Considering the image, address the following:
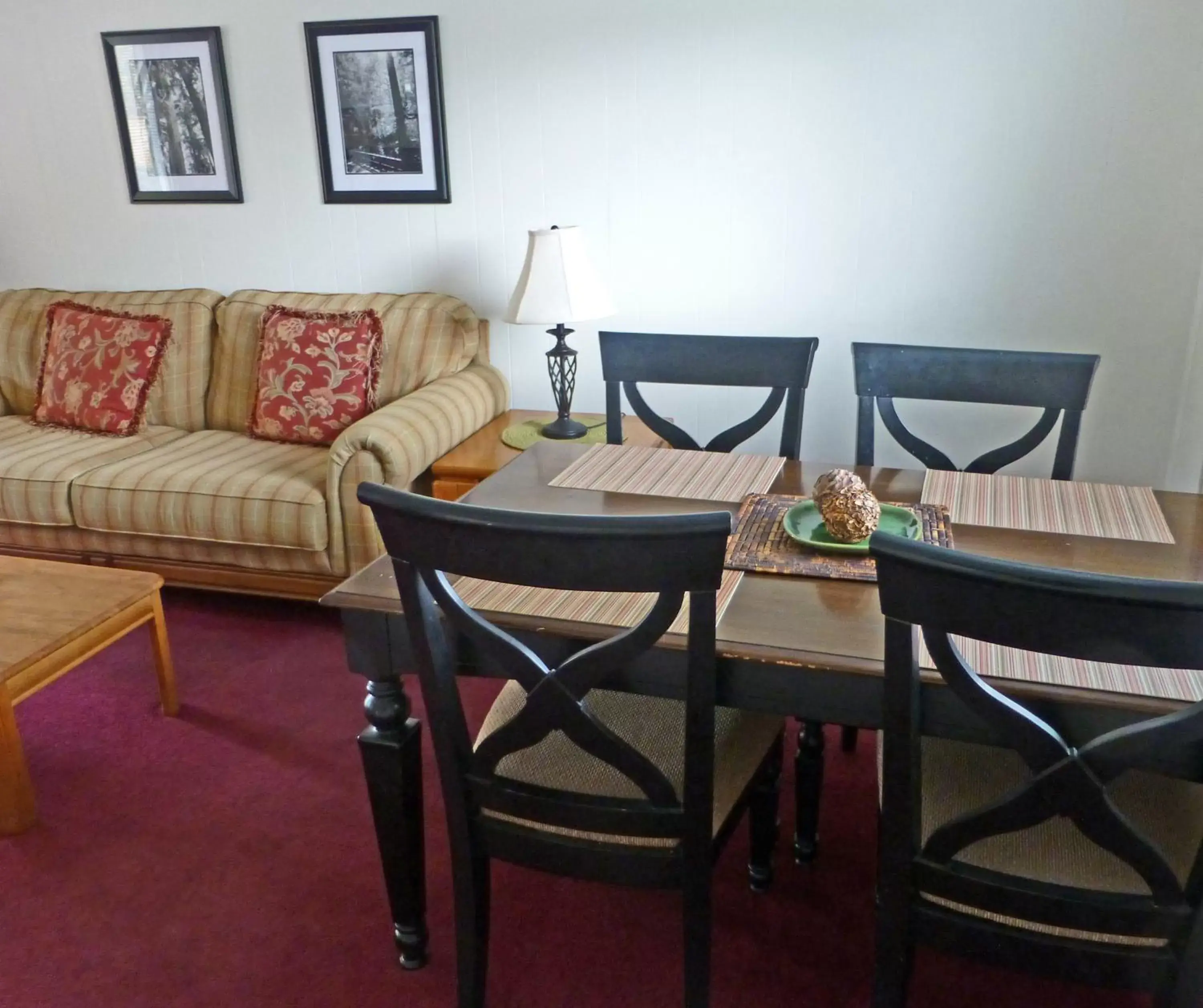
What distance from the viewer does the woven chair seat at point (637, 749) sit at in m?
1.43

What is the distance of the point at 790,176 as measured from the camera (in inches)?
115

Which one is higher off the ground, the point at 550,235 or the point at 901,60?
the point at 901,60

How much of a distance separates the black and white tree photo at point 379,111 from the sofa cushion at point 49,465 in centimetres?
114

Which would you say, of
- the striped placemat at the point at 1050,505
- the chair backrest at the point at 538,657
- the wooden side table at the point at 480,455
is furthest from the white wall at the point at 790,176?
the chair backrest at the point at 538,657

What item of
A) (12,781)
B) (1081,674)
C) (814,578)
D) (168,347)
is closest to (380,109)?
(168,347)

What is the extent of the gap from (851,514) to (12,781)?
1.75 m

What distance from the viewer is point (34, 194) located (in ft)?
12.2

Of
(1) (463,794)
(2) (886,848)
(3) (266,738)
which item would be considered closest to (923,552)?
(2) (886,848)

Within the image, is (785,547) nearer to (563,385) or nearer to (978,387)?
(978,387)

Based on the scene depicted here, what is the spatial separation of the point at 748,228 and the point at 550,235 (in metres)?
0.63

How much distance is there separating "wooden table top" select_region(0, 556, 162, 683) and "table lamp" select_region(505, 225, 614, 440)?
1.24 meters

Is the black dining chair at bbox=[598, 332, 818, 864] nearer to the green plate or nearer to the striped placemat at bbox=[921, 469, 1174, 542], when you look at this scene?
the striped placemat at bbox=[921, 469, 1174, 542]

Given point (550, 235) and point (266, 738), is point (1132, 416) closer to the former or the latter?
point (550, 235)

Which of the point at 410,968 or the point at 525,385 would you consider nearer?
the point at 410,968
